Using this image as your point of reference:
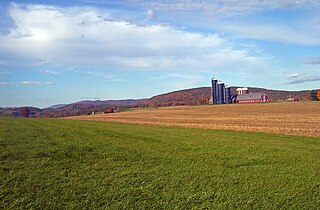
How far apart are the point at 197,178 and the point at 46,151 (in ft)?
21.0

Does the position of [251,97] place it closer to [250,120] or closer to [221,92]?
[221,92]

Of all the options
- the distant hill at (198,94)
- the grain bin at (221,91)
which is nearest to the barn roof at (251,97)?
the grain bin at (221,91)

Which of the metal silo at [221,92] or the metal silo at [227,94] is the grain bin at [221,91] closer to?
the metal silo at [221,92]

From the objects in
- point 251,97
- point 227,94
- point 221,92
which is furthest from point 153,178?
point 227,94

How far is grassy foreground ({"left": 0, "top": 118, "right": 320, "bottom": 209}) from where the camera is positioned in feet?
23.4

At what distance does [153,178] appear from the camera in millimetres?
9078

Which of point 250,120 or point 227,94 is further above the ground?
point 227,94

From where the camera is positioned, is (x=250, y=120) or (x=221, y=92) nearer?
(x=250, y=120)

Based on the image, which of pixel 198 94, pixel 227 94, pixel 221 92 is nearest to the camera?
pixel 221 92

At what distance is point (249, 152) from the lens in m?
14.1

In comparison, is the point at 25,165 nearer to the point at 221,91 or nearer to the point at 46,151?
the point at 46,151

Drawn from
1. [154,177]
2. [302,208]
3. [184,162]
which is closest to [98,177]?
[154,177]

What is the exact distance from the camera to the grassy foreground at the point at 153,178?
7121 mm

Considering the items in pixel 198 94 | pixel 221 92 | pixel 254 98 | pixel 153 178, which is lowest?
pixel 153 178
